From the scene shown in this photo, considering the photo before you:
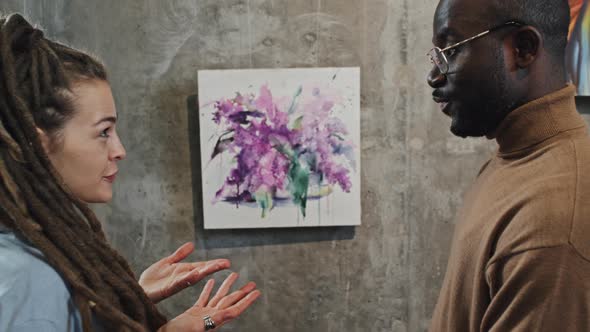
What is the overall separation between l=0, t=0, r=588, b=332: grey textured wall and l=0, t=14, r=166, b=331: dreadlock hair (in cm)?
167

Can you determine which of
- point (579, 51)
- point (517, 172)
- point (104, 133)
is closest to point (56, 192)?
point (104, 133)

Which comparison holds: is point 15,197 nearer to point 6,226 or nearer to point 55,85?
point 6,226

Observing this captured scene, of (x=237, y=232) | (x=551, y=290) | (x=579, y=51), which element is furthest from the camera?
(x=237, y=232)

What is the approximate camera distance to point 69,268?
1133mm

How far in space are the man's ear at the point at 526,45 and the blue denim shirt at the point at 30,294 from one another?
1092mm

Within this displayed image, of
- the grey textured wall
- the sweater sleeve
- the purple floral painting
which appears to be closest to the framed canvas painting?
the grey textured wall

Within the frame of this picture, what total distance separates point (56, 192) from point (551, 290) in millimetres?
1024

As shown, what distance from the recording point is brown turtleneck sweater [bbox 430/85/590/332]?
101 cm

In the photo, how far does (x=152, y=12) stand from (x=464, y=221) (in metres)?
2.16

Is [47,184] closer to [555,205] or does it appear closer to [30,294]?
[30,294]

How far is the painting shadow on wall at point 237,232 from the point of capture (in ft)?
9.66

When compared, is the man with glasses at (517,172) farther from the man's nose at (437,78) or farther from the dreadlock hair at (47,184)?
the dreadlock hair at (47,184)

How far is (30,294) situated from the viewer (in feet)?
3.46

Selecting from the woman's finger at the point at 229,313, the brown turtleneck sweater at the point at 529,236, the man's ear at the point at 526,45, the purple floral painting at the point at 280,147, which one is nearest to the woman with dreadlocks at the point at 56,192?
the woman's finger at the point at 229,313
